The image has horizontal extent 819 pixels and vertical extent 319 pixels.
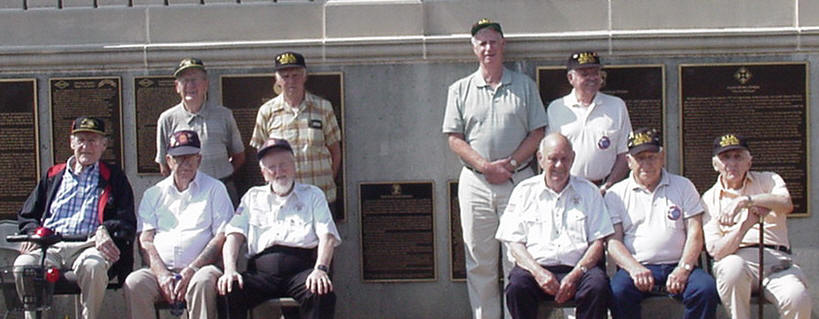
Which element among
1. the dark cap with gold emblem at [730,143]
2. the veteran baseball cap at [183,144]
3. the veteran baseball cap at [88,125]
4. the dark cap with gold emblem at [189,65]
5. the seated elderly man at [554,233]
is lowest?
the seated elderly man at [554,233]

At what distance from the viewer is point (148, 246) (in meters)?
7.08

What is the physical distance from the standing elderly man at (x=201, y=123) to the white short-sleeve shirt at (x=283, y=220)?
826mm

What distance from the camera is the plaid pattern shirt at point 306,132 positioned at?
7.61 m

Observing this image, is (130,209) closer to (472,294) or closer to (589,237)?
(472,294)

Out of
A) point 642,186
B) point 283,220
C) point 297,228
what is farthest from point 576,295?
point 283,220

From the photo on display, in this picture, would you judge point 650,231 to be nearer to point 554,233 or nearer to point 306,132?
point 554,233

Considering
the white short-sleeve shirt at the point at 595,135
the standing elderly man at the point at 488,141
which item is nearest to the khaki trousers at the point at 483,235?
the standing elderly man at the point at 488,141

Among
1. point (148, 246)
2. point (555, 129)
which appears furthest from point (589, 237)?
point (148, 246)

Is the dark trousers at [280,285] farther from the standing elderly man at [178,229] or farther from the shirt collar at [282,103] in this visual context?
the shirt collar at [282,103]

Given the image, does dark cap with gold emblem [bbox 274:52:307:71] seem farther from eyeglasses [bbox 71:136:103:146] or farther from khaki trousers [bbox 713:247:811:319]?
khaki trousers [bbox 713:247:811:319]

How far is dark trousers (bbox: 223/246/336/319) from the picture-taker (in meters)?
6.59

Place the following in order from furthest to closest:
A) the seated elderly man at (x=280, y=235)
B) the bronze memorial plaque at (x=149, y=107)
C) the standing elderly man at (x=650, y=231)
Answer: the bronze memorial plaque at (x=149, y=107), the seated elderly man at (x=280, y=235), the standing elderly man at (x=650, y=231)

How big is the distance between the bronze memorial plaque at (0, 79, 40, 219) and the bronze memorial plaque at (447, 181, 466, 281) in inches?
131

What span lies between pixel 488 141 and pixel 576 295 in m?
1.48
